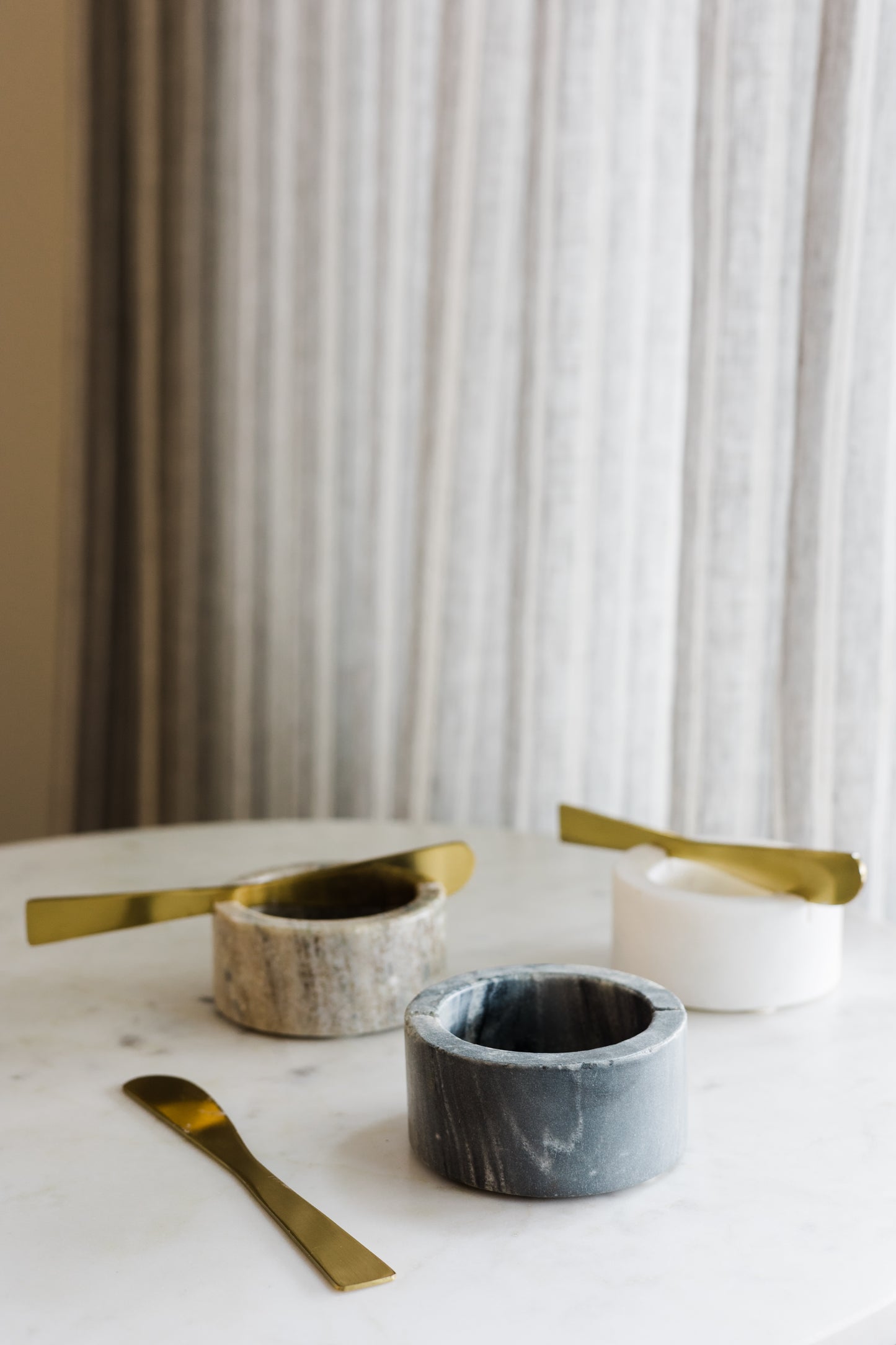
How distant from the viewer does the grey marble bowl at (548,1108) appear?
46 centimetres

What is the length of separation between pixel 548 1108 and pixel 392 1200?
0.25 feet

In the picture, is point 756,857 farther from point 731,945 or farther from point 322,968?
point 322,968

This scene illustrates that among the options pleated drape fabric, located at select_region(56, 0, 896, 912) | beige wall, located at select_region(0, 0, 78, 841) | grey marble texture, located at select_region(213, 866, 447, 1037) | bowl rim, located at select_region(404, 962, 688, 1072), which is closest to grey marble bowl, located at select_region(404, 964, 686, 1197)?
bowl rim, located at select_region(404, 962, 688, 1072)

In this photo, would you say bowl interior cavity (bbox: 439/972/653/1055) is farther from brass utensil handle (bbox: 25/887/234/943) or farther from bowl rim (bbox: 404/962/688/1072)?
brass utensil handle (bbox: 25/887/234/943)

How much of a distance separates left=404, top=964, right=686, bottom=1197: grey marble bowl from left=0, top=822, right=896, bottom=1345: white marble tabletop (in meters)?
0.01

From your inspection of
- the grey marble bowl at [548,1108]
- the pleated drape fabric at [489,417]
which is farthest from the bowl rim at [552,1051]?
the pleated drape fabric at [489,417]

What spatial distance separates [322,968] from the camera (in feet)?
2.06

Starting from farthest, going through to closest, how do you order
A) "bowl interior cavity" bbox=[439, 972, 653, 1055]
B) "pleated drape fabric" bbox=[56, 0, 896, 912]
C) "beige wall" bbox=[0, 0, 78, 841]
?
"beige wall" bbox=[0, 0, 78, 841], "pleated drape fabric" bbox=[56, 0, 896, 912], "bowl interior cavity" bbox=[439, 972, 653, 1055]

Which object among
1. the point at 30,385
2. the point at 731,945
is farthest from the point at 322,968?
the point at 30,385

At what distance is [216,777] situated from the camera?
6.22ft

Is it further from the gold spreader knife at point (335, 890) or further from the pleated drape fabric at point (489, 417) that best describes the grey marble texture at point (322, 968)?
the pleated drape fabric at point (489, 417)

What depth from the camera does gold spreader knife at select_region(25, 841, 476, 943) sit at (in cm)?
67

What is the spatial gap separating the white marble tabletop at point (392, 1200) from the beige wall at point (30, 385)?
1.57 m

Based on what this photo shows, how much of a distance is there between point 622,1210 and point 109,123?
1.87 m
